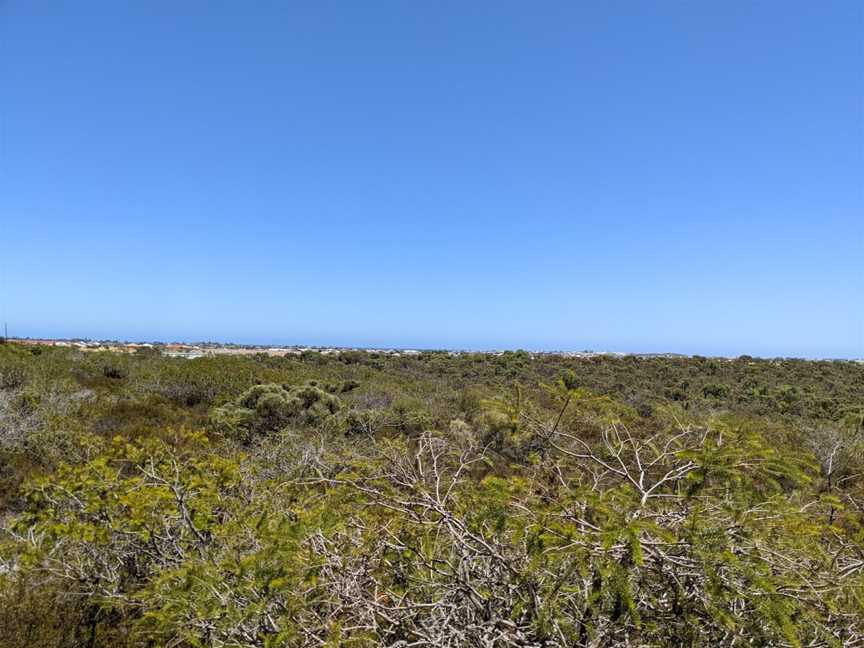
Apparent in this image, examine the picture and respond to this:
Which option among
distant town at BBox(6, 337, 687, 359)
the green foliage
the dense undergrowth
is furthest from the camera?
distant town at BBox(6, 337, 687, 359)

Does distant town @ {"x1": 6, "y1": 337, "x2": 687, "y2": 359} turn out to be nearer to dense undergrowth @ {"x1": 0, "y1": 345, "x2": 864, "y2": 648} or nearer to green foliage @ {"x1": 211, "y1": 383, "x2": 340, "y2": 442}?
green foliage @ {"x1": 211, "y1": 383, "x2": 340, "y2": 442}

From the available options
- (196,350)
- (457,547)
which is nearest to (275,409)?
(457,547)

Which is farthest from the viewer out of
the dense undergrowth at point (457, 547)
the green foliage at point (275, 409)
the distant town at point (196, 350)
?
the distant town at point (196, 350)

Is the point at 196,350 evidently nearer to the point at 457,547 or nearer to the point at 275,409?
the point at 275,409

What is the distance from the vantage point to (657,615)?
7.70 ft

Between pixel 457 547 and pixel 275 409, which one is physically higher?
pixel 457 547

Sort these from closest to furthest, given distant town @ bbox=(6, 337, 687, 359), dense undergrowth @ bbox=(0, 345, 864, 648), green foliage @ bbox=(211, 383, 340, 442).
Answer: dense undergrowth @ bbox=(0, 345, 864, 648)
green foliage @ bbox=(211, 383, 340, 442)
distant town @ bbox=(6, 337, 687, 359)

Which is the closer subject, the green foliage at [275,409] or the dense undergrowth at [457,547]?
the dense undergrowth at [457,547]

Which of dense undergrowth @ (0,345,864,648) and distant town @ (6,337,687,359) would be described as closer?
dense undergrowth @ (0,345,864,648)

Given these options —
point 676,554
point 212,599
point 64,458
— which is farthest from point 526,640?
point 64,458

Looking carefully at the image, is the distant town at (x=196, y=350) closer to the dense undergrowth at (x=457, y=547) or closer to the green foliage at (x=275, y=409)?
the green foliage at (x=275, y=409)

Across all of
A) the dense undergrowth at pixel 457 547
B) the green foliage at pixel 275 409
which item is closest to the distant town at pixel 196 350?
the green foliage at pixel 275 409

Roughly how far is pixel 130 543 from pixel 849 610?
205 inches

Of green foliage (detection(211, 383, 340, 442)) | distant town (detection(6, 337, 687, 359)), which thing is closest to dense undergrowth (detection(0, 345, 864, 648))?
green foliage (detection(211, 383, 340, 442))
